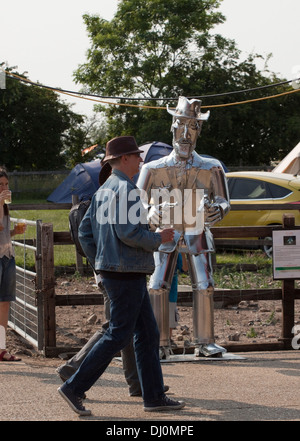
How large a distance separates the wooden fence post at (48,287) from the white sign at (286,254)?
78.2 inches

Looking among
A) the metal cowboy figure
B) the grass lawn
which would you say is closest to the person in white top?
the metal cowboy figure

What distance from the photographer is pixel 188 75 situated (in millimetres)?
44344

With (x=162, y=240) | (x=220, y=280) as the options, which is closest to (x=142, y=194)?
(x=162, y=240)

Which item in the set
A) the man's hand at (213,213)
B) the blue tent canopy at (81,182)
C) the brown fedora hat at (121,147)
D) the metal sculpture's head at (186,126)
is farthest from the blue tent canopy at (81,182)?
the brown fedora hat at (121,147)

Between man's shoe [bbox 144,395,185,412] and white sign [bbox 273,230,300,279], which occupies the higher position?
white sign [bbox 273,230,300,279]

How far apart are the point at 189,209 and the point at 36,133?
4680 cm

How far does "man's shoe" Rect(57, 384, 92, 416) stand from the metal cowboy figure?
210 cm

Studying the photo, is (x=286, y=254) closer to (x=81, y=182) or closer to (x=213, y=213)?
(x=213, y=213)

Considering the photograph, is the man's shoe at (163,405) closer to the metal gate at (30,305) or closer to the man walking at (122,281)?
the man walking at (122,281)

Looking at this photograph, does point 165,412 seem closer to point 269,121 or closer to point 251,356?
point 251,356

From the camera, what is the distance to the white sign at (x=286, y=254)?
25.3 ft

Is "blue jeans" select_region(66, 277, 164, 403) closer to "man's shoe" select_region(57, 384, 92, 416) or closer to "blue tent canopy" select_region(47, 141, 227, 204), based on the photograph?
"man's shoe" select_region(57, 384, 92, 416)

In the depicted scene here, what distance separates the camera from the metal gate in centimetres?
738

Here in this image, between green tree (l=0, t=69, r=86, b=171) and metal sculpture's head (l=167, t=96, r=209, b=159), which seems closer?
metal sculpture's head (l=167, t=96, r=209, b=159)
